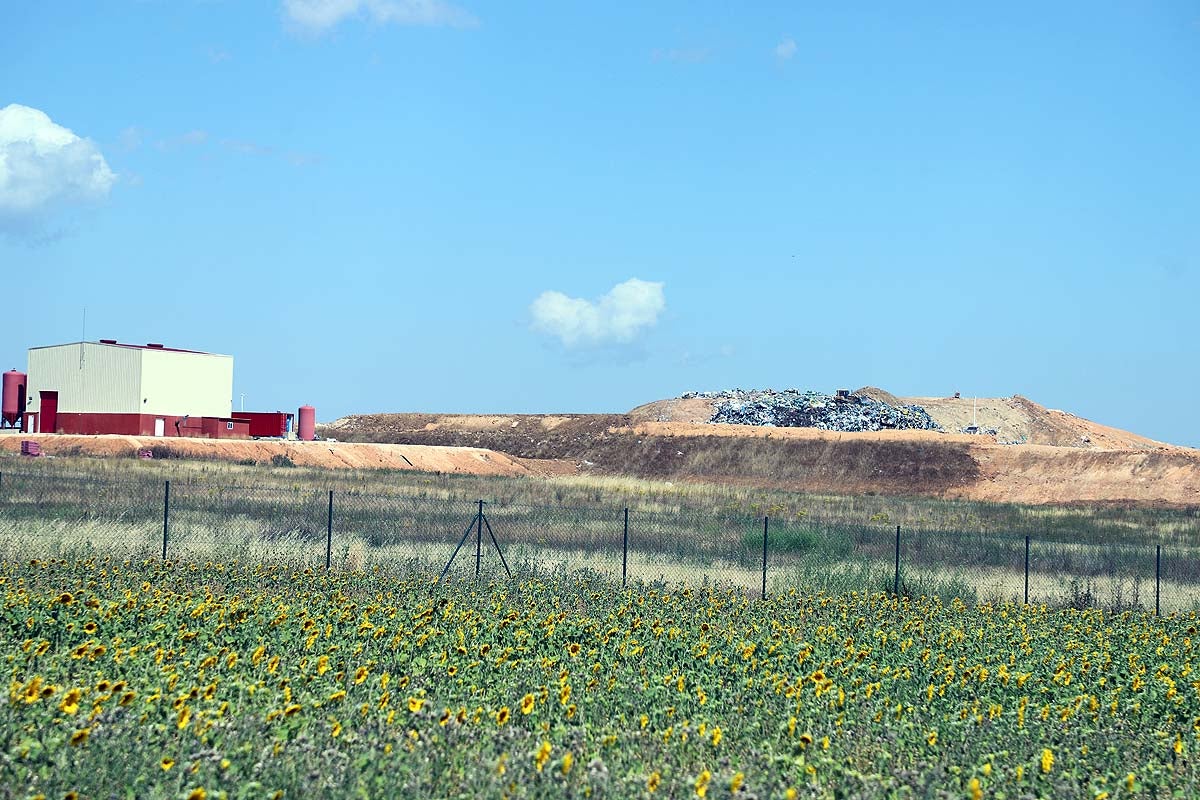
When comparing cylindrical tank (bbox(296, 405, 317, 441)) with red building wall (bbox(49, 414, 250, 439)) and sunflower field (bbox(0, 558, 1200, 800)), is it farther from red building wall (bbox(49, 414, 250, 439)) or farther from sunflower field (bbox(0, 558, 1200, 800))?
sunflower field (bbox(0, 558, 1200, 800))

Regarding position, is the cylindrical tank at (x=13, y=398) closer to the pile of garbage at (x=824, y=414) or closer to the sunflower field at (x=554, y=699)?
the pile of garbage at (x=824, y=414)

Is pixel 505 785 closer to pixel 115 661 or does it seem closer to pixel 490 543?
pixel 115 661

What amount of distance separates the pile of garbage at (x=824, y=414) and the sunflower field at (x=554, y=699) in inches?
2872

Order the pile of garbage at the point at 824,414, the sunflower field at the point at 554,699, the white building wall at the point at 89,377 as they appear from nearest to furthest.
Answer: the sunflower field at the point at 554,699, the white building wall at the point at 89,377, the pile of garbage at the point at 824,414

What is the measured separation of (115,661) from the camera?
10.3 metres

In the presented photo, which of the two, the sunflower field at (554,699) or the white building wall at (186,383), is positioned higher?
the white building wall at (186,383)

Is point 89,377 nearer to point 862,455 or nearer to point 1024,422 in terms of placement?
point 862,455

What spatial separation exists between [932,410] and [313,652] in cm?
10314

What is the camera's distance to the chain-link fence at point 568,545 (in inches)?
815

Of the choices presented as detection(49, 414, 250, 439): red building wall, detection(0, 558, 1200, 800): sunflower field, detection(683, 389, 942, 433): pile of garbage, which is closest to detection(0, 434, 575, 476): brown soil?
detection(49, 414, 250, 439): red building wall

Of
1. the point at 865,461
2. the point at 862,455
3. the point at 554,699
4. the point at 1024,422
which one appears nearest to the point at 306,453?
the point at 865,461

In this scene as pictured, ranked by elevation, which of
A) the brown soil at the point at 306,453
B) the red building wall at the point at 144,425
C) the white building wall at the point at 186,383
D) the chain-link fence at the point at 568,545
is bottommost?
the chain-link fence at the point at 568,545

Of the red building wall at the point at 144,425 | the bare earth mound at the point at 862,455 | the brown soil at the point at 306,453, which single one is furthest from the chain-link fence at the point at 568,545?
the bare earth mound at the point at 862,455

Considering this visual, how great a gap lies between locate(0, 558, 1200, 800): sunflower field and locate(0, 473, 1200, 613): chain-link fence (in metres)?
4.76
